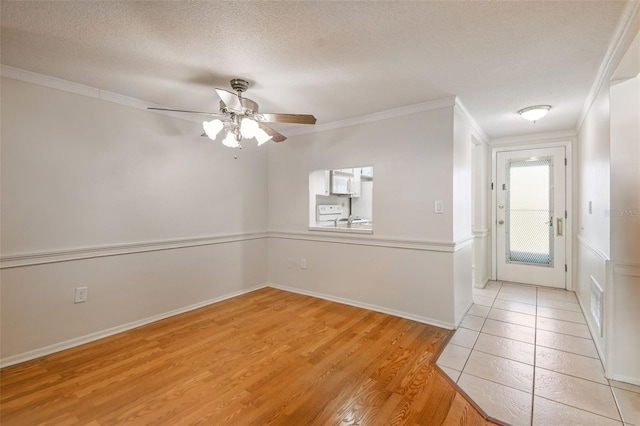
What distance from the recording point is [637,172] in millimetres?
1940

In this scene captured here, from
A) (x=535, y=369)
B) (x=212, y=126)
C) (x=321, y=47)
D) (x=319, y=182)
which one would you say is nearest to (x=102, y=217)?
(x=212, y=126)

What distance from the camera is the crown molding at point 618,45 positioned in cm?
158

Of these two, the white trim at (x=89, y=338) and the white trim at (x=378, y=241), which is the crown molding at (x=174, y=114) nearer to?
the white trim at (x=378, y=241)

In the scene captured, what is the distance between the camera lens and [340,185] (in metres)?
5.25

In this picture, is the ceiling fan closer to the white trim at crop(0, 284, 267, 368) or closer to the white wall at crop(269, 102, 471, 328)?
the white wall at crop(269, 102, 471, 328)

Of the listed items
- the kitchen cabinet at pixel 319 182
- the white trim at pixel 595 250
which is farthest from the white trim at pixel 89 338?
the white trim at pixel 595 250

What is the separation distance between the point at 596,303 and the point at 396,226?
1832mm

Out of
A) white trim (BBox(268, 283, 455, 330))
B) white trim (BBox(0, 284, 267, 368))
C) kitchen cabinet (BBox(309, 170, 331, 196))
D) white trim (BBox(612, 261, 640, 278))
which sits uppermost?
kitchen cabinet (BBox(309, 170, 331, 196))

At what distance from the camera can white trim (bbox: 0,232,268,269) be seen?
2.33 metres

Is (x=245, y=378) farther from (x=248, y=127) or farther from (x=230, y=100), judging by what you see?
(x=230, y=100)

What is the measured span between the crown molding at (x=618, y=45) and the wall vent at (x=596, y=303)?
168 cm

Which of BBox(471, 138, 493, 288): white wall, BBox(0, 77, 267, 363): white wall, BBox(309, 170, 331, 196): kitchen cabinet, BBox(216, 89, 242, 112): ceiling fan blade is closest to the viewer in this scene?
BBox(216, 89, 242, 112): ceiling fan blade

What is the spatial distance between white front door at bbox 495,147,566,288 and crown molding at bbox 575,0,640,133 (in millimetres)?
1922

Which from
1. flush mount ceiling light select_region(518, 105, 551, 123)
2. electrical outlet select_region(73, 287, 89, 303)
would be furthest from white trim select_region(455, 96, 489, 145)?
electrical outlet select_region(73, 287, 89, 303)
